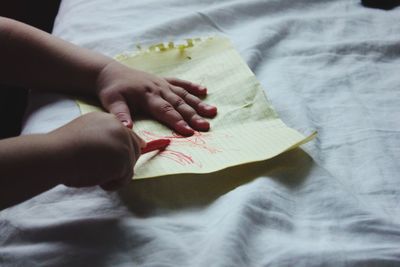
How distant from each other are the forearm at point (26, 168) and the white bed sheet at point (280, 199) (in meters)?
0.03

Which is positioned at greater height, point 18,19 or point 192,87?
point 192,87

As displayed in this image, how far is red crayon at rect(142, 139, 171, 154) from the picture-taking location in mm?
515

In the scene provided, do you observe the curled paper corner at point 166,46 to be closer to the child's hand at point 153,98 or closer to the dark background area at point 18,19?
the child's hand at point 153,98

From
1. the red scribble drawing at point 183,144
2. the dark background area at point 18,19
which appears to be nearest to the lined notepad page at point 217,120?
the red scribble drawing at point 183,144

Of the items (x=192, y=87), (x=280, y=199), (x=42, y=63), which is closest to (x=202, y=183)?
(x=280, y=199)

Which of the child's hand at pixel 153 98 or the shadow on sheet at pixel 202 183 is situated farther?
the child's hand at pixel 153 98

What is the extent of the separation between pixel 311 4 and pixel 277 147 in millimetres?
370

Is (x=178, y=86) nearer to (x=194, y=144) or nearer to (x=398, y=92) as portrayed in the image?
(x=194, y=144)

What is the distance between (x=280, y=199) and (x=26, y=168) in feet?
0.75

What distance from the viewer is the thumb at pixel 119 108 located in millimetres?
570

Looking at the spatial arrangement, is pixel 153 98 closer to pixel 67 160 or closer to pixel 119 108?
pixel 119 108

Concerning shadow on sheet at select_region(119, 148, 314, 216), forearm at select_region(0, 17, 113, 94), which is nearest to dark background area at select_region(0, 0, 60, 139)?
forearm at select_region(0, 17, 113, 94)

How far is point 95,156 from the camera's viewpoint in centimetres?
45

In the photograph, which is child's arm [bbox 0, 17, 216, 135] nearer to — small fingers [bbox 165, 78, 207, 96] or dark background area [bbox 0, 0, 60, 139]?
small fingers [bbox 165, 78, 207, 96]
